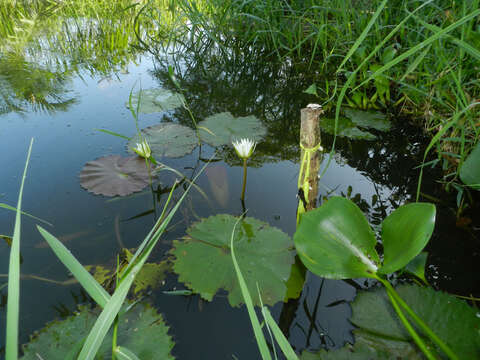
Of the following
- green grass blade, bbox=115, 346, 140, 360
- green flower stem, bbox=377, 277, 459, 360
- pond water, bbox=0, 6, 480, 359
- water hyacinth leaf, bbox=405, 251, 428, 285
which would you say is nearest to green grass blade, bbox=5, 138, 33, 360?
green grass blade, bbox=115, 346, 140, 360

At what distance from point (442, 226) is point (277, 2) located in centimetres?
225

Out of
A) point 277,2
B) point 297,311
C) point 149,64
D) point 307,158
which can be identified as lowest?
point 297,311

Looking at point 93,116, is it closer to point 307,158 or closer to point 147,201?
point 147,201

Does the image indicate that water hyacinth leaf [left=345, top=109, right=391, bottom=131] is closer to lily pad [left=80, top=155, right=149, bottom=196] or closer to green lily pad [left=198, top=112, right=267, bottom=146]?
green lily pad [left=198, top=112, right=267, bottom=146]

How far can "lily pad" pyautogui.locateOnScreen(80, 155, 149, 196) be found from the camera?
1.22 m

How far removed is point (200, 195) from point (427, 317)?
859 mm

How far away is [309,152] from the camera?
94cm

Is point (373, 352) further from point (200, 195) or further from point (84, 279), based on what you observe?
point (200, 195)

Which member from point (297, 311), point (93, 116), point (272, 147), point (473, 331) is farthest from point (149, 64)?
point (473, 331)

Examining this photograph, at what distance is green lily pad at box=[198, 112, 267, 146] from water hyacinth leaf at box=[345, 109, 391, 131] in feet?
1.79

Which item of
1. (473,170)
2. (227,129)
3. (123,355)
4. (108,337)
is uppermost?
(473,170)

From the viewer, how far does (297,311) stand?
82cm

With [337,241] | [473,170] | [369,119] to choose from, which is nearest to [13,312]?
[337,241]

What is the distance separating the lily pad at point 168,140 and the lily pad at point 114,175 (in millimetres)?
120
